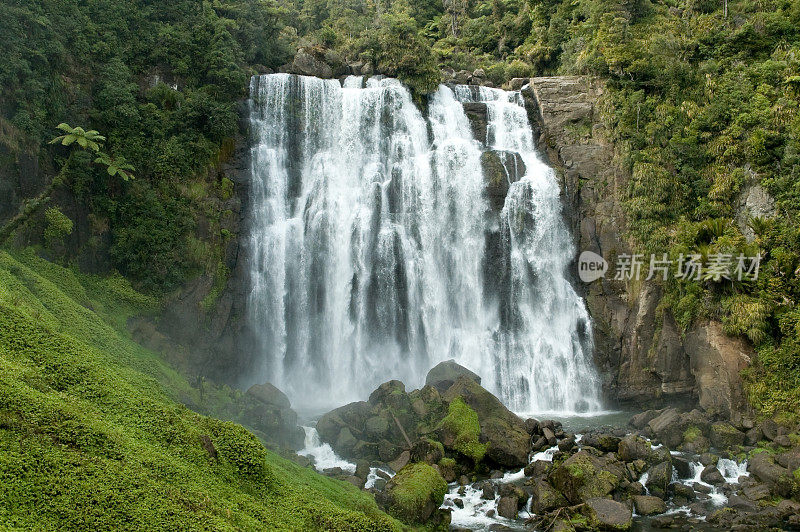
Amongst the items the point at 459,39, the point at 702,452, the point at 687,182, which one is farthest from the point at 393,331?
the point at 459,39

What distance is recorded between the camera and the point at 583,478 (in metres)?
15.5

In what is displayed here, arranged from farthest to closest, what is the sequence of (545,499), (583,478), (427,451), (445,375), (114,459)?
(445,375) → (427,451) → (583,478) → (545,499) → (114,459)

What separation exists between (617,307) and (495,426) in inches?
425

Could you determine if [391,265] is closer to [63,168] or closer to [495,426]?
[495,426]

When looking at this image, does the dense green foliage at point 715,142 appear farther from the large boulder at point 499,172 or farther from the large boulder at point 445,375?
the large boulder at point 445,375

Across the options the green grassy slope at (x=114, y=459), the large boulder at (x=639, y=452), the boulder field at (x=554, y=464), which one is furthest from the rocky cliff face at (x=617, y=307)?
the green grassy slope at (x=114, y=459)

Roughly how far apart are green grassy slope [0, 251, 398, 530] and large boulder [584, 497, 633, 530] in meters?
5.65

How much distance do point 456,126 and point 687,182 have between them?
1186 centimetres

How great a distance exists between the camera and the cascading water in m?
26.3

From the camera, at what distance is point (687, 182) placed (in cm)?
2630

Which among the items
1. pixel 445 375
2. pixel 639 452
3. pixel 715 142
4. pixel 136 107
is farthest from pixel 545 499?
pixel 136 107

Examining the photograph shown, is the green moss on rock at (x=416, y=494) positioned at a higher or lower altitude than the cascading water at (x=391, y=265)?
lower

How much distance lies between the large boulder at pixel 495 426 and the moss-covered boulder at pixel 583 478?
1860 mm

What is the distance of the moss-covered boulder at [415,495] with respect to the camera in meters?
13.8
